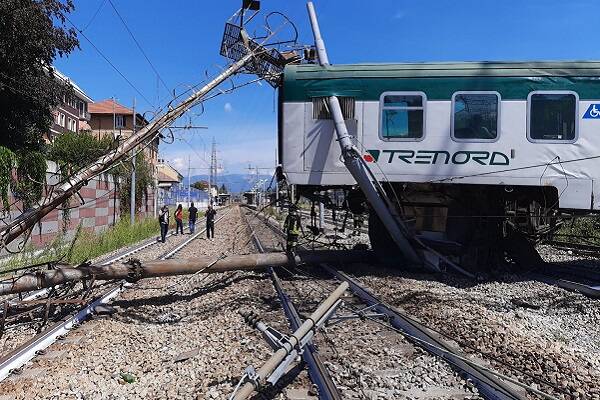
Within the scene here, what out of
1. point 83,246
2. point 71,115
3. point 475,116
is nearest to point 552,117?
point 475,116

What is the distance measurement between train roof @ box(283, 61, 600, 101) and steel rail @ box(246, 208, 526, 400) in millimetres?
4179

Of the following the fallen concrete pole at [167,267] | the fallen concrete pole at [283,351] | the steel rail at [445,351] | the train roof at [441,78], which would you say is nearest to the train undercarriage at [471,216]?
the fallen concrete pole at [167,267]

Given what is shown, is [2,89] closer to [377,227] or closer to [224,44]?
[224,44]

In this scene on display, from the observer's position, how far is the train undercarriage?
1063cm

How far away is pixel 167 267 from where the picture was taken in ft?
30.8

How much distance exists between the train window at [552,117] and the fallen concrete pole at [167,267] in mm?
4482

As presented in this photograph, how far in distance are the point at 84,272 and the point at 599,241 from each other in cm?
1427

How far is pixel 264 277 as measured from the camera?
11.1m

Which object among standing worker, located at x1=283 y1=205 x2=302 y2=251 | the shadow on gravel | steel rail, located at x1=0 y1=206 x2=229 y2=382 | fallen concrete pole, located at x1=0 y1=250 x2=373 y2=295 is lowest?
the shadow on gravel

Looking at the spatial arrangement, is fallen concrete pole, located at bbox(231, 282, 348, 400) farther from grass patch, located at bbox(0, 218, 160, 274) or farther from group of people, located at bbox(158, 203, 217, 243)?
group of people, located at bbox(158, 203, 217, 243)

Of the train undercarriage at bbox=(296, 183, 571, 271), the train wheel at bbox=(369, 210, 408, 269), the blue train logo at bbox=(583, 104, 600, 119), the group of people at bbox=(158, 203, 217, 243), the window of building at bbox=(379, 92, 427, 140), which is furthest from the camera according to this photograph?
the group of people at bbox=(158, 203, 217, 243)

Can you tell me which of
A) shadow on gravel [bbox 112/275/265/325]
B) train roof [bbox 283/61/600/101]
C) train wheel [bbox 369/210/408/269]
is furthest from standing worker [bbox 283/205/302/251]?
train roof [bbox 283/61/600/101]

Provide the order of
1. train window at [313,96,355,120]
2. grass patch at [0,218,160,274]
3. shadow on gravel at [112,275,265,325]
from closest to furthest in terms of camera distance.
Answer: shadow on gravel at [112,275,265,325], train window at [313,96,355,120], grass patch at [0,218,160,274]

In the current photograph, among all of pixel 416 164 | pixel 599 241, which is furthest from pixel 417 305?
pixel 599 241
